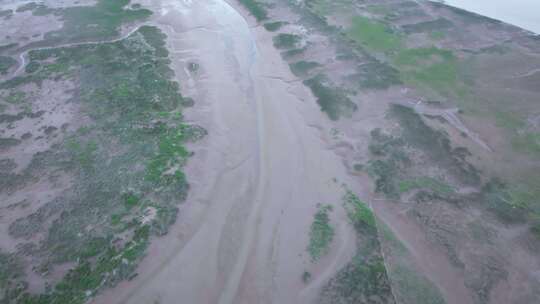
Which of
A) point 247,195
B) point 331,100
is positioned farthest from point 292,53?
point 247,195

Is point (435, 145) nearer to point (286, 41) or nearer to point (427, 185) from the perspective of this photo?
point (427, 185)

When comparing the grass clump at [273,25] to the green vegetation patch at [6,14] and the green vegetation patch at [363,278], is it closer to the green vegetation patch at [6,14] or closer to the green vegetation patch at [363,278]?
the green vegetation patch at [363,278]

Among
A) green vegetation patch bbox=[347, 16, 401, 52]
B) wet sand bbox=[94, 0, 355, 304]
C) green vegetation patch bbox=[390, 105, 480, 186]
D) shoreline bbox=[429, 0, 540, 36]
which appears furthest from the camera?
shoreline bbox=[429, 0, 540, 36]

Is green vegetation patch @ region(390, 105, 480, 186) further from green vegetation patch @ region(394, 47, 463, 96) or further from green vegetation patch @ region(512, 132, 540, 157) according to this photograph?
green vegetation patch @ region(394, 47, 463, 96)

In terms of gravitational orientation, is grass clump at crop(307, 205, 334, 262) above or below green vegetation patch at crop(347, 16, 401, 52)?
below

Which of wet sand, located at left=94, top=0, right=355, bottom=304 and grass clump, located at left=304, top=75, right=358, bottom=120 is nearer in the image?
wet sand, located at left=94, top=0, right=355, bottom=304

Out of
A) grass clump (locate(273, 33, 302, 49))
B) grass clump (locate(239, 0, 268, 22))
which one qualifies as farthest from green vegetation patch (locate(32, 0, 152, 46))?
grass clump (locate(273, 33, 302, 49))

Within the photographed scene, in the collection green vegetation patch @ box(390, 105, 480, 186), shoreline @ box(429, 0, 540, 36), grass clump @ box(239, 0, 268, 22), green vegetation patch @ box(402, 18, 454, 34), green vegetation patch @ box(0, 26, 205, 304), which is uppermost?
shoreline @ box(429, 0, 540, 36)

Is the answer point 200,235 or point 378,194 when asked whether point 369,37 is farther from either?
point 200,235
